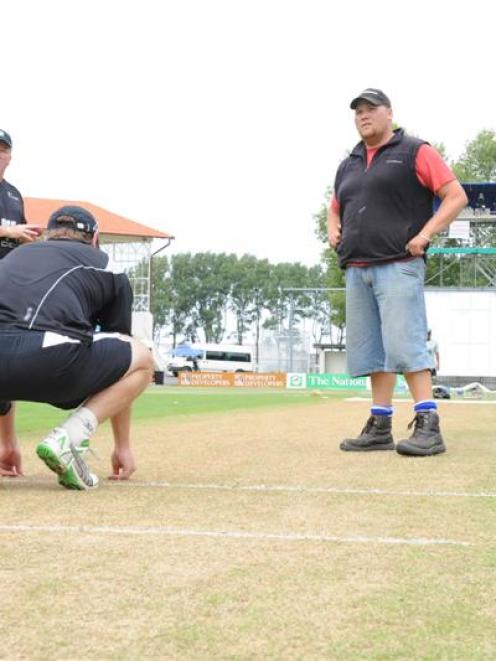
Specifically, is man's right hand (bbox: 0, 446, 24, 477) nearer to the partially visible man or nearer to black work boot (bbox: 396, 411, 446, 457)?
the partially visible man

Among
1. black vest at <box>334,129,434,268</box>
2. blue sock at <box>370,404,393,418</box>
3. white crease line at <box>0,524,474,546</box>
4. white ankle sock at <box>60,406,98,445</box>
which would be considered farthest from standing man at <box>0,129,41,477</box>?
blue sock at <box>370,404,393,418</box>

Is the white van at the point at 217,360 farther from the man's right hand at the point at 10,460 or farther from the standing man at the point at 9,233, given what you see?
the man's right hand at the point at 10,460

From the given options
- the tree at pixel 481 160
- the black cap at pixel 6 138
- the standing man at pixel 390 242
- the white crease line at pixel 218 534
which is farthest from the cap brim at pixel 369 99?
the tree at pixel 481 160

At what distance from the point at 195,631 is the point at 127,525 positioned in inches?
52.9

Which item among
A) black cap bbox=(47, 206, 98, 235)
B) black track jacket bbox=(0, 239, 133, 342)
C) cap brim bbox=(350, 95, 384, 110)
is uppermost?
cap brim bbox=(350, 95, 384, 110)

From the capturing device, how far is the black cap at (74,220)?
15.6ft

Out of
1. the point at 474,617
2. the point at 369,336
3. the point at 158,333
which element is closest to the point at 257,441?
the point at 369,336

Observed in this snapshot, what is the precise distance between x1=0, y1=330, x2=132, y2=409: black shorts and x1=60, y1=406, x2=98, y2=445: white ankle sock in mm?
86

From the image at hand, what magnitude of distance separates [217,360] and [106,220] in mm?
13130

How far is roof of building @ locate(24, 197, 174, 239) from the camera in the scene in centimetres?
7006

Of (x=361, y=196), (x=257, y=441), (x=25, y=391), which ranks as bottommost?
(x=257, y=441)

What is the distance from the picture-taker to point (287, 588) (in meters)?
2.54

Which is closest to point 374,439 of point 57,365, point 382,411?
point 382,411

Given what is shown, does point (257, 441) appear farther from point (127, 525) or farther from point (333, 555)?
point (333, 555)
